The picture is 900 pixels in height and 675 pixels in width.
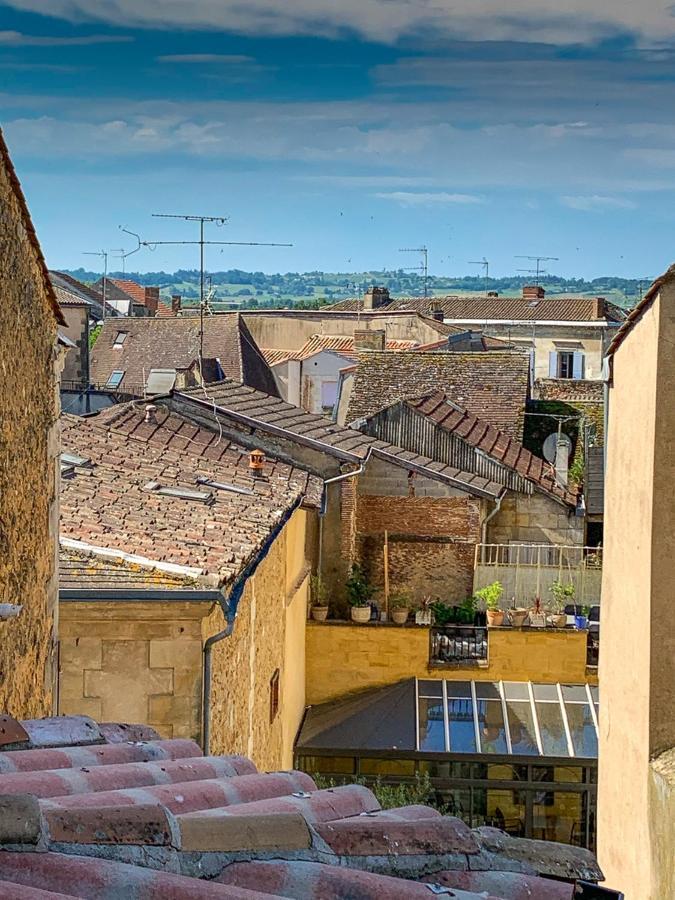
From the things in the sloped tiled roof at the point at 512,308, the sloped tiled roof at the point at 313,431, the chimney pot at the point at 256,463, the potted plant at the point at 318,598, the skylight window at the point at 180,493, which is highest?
the sloped tiled roof at the point at 512,308

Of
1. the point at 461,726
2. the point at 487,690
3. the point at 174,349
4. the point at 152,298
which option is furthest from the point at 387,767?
the point at 152,298

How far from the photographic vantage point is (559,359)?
2283 inches

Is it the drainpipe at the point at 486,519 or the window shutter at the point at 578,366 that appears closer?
the drainpipe at the point at 486,519

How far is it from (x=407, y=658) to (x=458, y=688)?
84 centimetres

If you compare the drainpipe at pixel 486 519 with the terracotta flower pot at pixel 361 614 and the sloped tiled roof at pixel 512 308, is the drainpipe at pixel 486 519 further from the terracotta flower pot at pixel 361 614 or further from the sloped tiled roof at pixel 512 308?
the sloped tiled roof at pixel 512 308

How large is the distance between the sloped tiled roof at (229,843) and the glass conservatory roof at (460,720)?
39.6ft

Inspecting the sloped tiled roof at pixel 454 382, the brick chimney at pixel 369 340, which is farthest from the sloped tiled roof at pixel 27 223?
the brick chimney at pixel 369 340

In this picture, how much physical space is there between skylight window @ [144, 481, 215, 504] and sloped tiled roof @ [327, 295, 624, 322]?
48.5 m

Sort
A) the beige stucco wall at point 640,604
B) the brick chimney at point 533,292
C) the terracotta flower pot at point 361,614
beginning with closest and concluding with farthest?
the beige stucco wall at point 640,604, the terracotta flower pot at point 361,614, the brick chimney at point 533,292

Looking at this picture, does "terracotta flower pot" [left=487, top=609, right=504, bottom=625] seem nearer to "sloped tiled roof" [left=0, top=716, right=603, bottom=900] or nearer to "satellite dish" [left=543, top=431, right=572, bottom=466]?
"satellite dish" [left=543, top=431, right=572, bottom=466]

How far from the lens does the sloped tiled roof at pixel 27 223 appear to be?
19.9 ft

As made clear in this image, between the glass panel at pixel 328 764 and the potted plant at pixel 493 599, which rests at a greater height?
the potted plant at pixel 493 599

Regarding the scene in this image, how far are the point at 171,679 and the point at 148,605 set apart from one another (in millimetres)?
567

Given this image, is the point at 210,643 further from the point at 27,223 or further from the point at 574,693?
the point at 574,693
